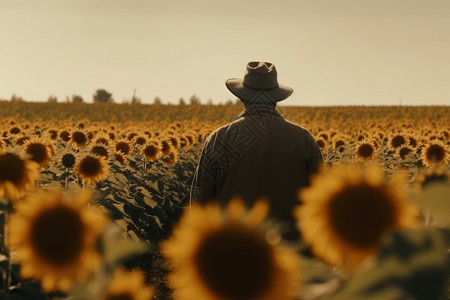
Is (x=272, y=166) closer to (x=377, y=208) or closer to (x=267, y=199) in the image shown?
(x=267, y=199)

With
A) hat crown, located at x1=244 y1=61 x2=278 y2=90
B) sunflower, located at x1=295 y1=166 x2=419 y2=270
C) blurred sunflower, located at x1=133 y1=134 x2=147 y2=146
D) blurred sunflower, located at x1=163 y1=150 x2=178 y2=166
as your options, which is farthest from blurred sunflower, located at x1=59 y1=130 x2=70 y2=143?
sunflower, located at x1=295 y1=166 x2=419 y2=270

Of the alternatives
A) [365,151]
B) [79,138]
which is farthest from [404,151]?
[79,138]

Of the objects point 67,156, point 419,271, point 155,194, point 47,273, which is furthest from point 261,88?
point 155,194

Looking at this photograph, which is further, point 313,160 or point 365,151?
point 365,151

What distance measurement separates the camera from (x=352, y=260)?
5.50 feet

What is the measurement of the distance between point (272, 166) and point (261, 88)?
75cm

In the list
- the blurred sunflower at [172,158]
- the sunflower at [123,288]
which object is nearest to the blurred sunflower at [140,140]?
the blurred sunflower at [172,158]

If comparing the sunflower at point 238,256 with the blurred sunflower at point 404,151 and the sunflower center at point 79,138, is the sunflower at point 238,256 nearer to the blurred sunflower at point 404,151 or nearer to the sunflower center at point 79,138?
the blurred sunflower at point 404,151

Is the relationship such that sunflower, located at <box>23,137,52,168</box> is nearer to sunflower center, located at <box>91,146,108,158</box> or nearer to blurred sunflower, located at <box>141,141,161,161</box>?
sunflower center, located at <box>91,146,108,158</box>

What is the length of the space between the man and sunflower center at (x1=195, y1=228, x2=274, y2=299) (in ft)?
10.8

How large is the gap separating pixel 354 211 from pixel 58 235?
874mm

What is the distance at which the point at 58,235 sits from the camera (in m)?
1.90

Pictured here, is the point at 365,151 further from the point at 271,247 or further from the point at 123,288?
the point at 271,247

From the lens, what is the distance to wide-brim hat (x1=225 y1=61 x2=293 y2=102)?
5246 millimetres
